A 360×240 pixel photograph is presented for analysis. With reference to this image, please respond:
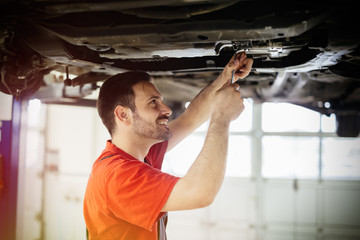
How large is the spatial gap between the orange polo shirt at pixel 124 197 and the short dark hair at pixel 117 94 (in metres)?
0.19

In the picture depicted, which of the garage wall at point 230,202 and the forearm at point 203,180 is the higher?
the forearm at point 203,180

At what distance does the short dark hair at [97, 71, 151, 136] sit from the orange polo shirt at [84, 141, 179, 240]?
0.19 metres

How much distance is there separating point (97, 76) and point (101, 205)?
1.04 meters

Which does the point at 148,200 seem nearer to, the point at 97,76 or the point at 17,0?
the point at 17,0

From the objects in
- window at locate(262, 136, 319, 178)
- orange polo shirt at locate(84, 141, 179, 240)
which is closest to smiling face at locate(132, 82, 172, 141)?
orange polo shirt at locate(84, 141, 179, 240)

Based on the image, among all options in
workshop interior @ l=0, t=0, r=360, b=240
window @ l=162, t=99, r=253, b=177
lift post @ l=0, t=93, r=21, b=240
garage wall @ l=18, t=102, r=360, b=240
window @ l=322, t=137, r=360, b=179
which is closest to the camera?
workshop interior @ l=0, t=0, r=360, b=240

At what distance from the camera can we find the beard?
1.59 m

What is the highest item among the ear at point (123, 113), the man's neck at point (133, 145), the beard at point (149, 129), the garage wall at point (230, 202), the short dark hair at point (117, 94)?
the short dark hair at point (117, 94)

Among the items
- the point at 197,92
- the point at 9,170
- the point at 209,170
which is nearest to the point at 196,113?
the point at 209,170

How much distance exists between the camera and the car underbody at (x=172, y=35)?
1.22m

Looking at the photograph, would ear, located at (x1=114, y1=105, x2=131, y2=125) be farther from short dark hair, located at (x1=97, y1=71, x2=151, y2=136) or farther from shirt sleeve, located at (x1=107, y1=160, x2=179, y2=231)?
shirt sleeve, located at (x1=107, y1=160, x2=179, y2=231)

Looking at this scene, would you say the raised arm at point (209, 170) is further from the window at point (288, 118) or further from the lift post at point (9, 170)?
the window at point (288, 118)

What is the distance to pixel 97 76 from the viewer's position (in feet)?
7.25

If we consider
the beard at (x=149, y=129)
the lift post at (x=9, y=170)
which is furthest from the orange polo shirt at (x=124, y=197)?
the lift post at (x=9, y=170)
